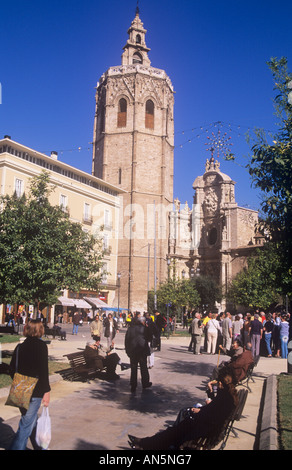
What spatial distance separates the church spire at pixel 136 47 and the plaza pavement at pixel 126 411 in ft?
162

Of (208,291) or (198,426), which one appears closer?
(198,426)

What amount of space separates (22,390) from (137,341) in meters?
4.85

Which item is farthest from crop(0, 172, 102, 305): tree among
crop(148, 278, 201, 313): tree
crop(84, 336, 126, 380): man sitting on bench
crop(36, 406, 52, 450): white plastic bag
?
crop(148, 278, 201, 313): tree

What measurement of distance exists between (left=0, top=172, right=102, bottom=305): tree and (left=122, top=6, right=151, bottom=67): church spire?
45.4 meters

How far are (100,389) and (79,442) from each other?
3668mm

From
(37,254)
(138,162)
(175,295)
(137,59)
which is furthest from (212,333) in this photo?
(137,59)

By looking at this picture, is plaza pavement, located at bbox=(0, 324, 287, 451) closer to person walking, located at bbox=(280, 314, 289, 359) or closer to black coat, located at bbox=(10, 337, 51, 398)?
black coat, located at bbox=(10, 337, 51, 398)

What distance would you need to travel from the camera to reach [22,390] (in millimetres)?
4410

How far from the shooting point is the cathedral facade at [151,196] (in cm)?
4750

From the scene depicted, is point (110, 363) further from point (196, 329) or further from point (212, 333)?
point (212, 333)

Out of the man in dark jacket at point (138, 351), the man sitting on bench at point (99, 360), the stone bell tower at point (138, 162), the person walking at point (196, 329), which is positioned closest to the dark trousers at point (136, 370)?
the man in dark jacket at point (138, 351)

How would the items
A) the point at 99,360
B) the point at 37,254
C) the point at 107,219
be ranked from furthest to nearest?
the point at 107,219 → the point at 37,254 → the point at 99,360

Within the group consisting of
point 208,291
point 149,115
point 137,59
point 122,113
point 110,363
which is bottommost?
point 110,363

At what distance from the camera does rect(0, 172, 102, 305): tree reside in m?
11.1
